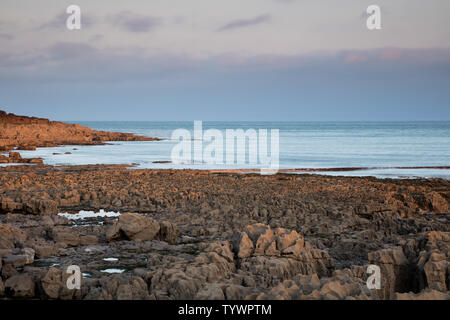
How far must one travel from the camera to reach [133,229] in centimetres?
1038

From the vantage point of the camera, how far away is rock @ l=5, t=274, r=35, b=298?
23.3ft

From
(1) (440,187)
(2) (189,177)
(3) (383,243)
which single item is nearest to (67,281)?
(3) (383,243)

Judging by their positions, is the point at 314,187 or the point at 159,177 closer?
the point at 314,187

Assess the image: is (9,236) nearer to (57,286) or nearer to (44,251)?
(44,251)

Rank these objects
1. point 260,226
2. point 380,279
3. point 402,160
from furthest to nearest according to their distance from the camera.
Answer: point 402,160 → point 260,226 → point 380,279

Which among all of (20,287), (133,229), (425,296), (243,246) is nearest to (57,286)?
(20,287)

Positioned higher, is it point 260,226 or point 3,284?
point 260,226

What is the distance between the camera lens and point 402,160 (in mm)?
37719

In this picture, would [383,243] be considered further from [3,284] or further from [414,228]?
[3,284]

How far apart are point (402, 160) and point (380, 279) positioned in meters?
32.6

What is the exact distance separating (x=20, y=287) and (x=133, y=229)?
3411mm

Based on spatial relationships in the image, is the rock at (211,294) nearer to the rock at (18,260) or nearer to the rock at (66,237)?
the rock at (18,260)
